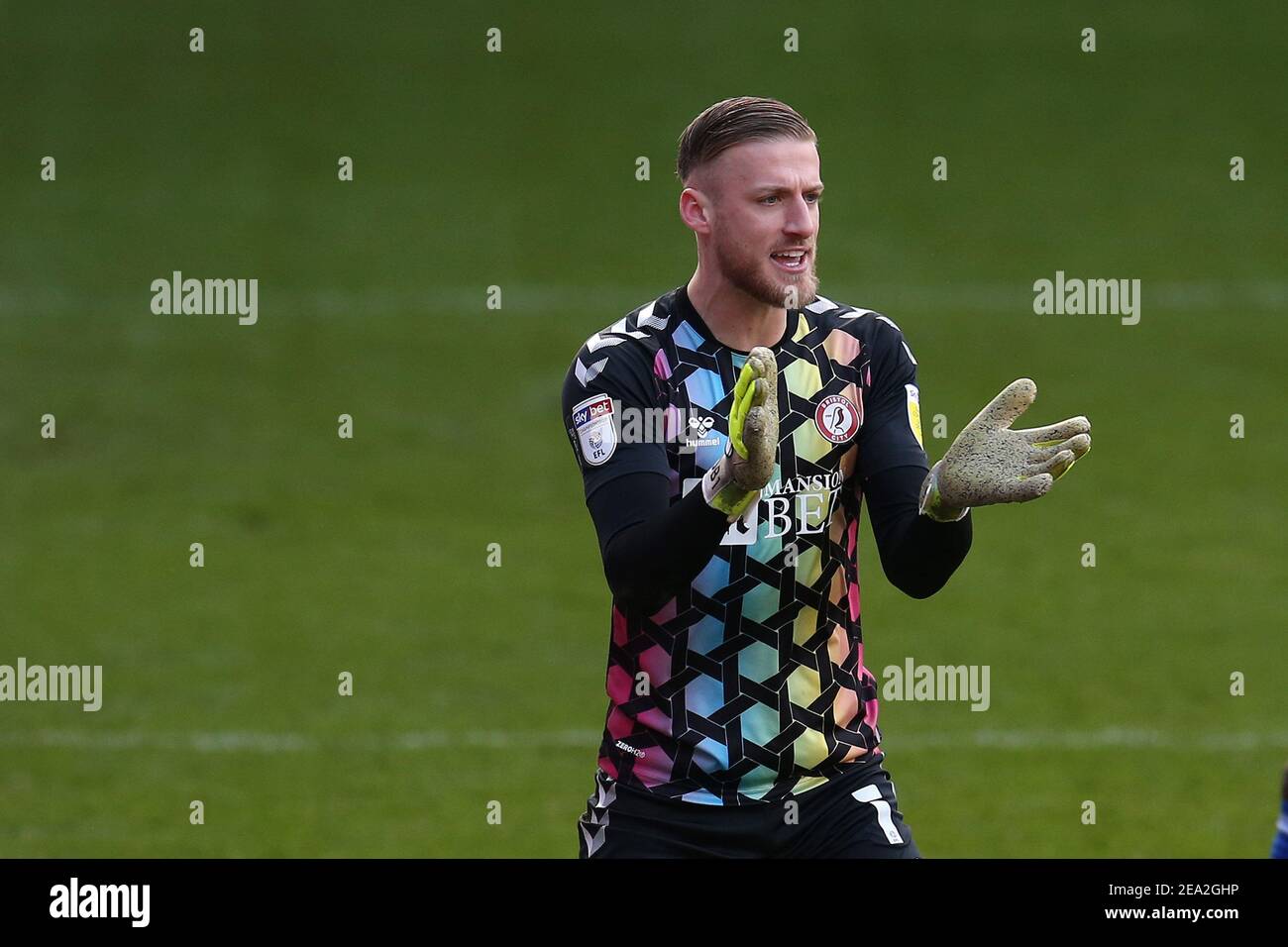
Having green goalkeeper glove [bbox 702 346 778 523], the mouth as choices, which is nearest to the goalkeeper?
the mouth

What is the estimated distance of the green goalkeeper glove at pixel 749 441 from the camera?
16.1ft

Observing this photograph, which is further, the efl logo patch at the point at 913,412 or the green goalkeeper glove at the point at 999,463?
the efl logo patch at the point at 913,412

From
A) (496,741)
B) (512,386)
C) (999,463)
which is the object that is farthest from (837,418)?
(512,386)

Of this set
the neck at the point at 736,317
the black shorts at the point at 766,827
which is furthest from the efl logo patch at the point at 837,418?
the black shorts at the point at 766,827

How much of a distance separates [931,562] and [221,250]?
1790cm

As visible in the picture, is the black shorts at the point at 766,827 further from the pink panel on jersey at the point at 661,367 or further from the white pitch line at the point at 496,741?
the white pitch line at the point at 496,741

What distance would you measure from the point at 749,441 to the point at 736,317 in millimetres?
781

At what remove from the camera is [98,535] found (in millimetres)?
16422

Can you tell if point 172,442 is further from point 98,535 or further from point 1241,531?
point 1241,531

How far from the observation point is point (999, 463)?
5043 millimetres

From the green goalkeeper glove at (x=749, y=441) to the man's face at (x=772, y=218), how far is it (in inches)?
21.5

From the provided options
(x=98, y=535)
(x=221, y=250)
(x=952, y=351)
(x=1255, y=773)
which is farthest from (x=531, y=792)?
(x=221, y=250)

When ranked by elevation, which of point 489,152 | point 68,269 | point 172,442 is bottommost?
point 172,442

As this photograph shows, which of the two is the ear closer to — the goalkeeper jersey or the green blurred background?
the goalkeeper jersey
